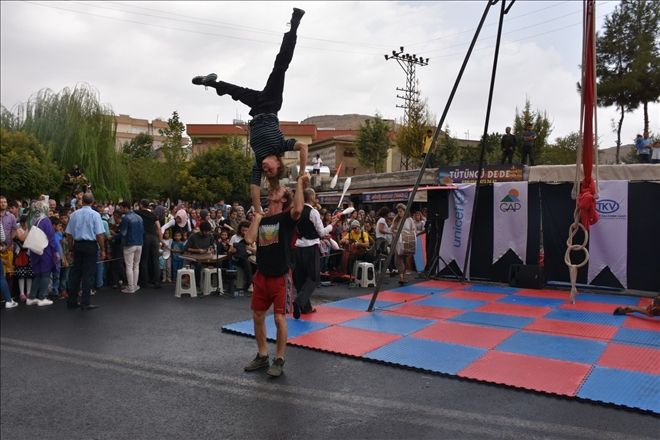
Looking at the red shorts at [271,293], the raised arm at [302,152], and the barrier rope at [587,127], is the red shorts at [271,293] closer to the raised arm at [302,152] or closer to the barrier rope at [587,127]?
the raised arm at [302,152]

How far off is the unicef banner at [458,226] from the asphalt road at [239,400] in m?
6.40

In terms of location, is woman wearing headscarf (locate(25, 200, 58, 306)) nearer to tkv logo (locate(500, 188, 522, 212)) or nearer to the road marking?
the road marking

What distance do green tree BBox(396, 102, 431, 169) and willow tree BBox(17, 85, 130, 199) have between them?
17.4m

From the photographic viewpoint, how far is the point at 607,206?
9.69 meters

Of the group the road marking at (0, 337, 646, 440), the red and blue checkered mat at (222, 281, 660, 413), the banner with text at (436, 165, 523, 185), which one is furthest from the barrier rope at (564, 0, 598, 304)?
the banner with text at (436, 165, 523, 185)

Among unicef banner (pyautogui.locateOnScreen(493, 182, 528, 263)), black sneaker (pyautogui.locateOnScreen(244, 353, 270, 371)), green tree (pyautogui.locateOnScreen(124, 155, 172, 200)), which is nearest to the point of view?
black sneaker (pyautogui.locateOnScreen(244, 353, 270, 371))

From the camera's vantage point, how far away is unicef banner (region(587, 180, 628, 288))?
31.2 ft

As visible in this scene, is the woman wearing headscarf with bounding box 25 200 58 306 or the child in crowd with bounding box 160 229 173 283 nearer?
the woman wearing headscarf with bounding box 25 200 58 306

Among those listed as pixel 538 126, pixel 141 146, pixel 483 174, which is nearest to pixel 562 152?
pixel 538 126

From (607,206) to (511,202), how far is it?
1778 millimetres

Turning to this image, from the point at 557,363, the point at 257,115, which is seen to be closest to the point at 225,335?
the point at 257,115

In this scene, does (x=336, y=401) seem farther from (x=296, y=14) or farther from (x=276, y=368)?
(x=296, y=14)

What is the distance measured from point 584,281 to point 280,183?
24.9 feet

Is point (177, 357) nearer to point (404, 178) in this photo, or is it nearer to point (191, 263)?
point (191, 263)
